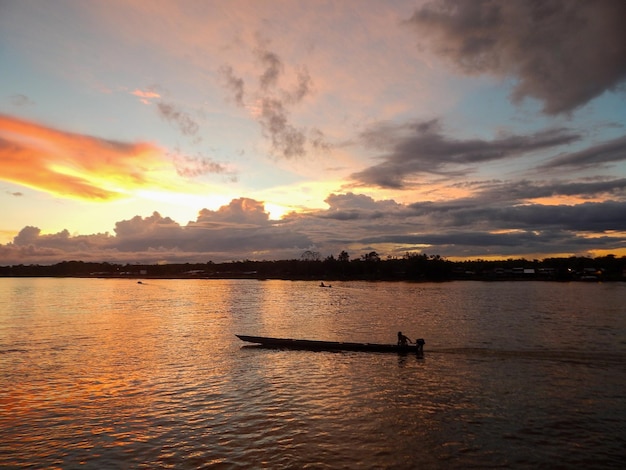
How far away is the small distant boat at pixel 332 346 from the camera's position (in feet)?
134

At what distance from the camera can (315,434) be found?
2103 cm

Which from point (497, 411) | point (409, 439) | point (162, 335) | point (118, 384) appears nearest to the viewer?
point (409, 439)

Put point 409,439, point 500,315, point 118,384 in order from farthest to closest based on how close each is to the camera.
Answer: point 500,315, point 118,384, point 409,439

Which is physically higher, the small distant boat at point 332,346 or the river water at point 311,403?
the small distant boat at point 332,346

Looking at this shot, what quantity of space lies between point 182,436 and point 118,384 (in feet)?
41.1

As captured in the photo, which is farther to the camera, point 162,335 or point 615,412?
point 162,335

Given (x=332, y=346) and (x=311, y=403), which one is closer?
(x=311, y=403)

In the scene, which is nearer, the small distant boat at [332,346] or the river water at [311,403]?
the river water at [311,403]

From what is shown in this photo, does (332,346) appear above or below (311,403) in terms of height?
above

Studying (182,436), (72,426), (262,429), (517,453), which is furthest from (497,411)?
(72,426)

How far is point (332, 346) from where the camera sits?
139 ft

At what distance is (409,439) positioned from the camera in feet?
67.5

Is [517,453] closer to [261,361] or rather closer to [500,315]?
[261,361]

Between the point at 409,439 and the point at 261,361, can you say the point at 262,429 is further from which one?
the point at 261,361
